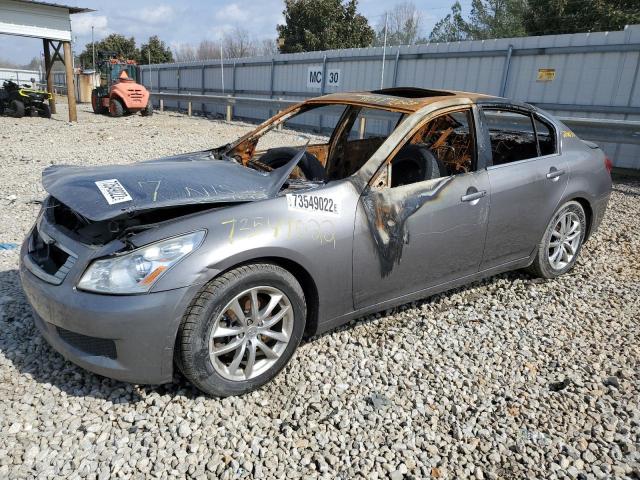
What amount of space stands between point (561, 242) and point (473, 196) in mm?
1413

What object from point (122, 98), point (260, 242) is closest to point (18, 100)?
point (122, 98)

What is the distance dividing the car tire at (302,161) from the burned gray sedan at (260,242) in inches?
0.5

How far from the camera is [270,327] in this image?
275 centimetres

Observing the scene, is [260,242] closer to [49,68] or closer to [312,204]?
[312,204]

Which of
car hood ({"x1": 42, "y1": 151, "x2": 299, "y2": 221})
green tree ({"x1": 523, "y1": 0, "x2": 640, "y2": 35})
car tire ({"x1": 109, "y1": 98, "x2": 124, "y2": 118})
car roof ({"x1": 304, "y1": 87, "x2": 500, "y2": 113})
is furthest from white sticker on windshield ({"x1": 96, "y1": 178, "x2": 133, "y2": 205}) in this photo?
green tree ({"x1": 523, "y1": 0, "x2": 640, "y2": 35})

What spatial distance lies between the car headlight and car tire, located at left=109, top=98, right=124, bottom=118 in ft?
60.5

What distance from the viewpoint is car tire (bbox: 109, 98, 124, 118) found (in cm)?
1881

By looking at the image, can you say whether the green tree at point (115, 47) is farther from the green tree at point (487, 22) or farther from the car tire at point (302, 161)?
the car tire at point (302, 161)

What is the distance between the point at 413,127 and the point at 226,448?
2.21 meters

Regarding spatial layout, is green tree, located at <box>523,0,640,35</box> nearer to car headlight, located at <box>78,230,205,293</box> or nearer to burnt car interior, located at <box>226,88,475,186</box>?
burnt car interior, located at <box>226,88,475,186</box>

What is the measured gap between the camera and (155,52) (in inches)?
1864

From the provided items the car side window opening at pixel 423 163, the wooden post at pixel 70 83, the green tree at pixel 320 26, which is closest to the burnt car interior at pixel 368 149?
the car side window opening at pixel 423 163

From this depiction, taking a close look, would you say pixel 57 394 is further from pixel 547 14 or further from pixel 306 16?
pixel 306 16

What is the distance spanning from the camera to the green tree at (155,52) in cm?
4722
